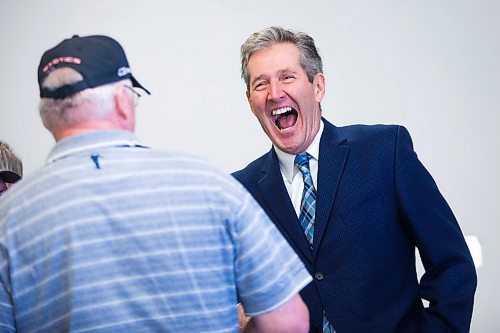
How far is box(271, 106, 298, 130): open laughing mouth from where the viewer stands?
1703mm

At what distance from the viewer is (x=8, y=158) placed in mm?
1729

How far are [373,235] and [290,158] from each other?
30 cm

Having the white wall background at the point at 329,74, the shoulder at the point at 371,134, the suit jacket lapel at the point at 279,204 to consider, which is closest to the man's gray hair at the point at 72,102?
the suit jacket lapel at the point at 279,204

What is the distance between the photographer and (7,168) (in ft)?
5.62

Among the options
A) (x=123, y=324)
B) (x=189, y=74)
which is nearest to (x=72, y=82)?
(x=123, y=324)

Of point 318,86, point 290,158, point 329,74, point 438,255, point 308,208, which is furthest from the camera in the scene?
point 329,74

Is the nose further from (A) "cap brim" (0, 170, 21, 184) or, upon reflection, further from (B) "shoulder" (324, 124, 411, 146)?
(A) "cap brim" (0, 170, 21, 184)

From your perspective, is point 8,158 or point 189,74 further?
point 189,74

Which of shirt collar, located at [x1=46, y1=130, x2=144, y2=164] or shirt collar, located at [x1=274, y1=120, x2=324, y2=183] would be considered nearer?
shirt collar, located at [x1=46, y1=130, x2=144, y2=164]

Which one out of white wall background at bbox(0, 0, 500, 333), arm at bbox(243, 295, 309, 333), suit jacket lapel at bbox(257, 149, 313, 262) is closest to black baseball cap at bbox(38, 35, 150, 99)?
arm at bbox(243, 295, 309, 333)

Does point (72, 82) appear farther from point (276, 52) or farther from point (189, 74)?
point (189, 74)

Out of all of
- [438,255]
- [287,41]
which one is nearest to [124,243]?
[438,255]

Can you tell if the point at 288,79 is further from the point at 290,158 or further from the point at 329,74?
the point at 329,74

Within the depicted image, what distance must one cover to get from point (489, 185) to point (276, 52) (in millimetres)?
1299
